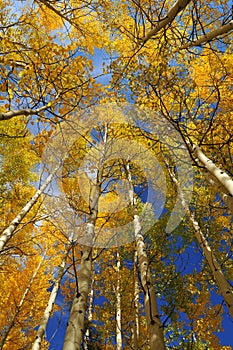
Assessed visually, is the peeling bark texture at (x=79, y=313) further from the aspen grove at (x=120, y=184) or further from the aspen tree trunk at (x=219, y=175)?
the aspen tree trunk at (x=219, y=175)

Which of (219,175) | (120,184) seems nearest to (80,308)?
(219,175)

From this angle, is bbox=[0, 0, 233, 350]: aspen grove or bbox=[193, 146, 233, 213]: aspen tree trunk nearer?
bbox=[193, 146, 233, 213]: aspen tree trunk

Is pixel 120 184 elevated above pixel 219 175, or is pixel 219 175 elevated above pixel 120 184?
pixel 120 184

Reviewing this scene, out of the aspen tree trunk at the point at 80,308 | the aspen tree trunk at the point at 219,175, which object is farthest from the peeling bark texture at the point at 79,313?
the aspen tree trunk at the point at 219,175

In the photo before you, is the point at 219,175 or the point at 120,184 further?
the point at 120,184

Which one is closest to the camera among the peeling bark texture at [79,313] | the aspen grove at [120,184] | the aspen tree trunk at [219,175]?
the peeling bark texture at [79,313]

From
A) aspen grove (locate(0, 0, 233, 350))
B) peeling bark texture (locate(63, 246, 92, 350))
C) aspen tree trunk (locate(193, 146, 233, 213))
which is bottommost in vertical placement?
peeling bark texture (locate(63, 246, 92, 350))

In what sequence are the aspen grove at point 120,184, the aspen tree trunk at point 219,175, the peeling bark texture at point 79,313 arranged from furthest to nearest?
1. the aspen grove at point 120,184
2. the aspen tree trunk at point 219,175
3. the peeling bark texture at point 79,313

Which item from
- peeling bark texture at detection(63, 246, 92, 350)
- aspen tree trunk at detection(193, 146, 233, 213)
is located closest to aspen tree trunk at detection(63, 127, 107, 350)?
peeling bark texture at detection(63, 246, 92, 350)

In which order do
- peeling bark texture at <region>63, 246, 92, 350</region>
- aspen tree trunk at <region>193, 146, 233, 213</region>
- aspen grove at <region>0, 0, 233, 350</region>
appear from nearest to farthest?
peeling bark texture at <region>63, 246, 92, 350</region>
aspen tree trunk at <region>193, 146, 233, 213</region>
aspen grove at <region>0, 0, 233, 350</region>

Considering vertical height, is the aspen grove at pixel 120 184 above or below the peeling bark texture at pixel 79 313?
above

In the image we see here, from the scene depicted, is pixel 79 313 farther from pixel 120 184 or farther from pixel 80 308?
pixel 120 184

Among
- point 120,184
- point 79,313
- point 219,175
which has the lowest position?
point 79,313

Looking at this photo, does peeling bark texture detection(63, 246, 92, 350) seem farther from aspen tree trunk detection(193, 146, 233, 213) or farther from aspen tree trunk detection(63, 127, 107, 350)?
aspen tree trunk detection(193, 146, 233, 213)
